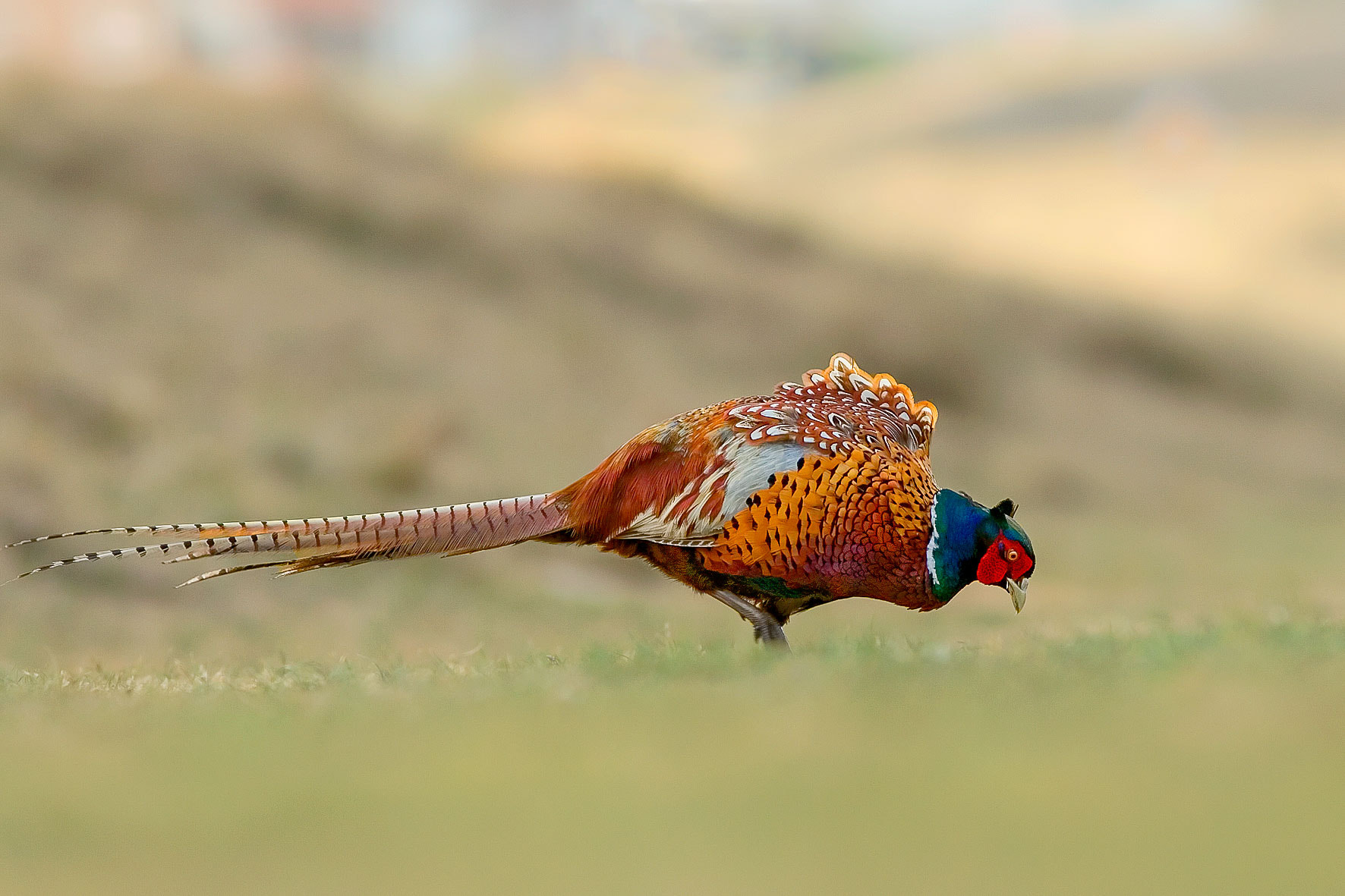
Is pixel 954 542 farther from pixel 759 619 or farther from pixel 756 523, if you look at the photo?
pixel 759 619

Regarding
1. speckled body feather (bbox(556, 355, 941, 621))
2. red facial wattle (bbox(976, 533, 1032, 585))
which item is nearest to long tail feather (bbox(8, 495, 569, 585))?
speckled body feather (bbox(556, 355, 941, 621))

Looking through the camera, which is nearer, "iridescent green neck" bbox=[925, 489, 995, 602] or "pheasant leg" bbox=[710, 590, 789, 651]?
"iridescent green neck" bbox=[925, 489, 995, 602]

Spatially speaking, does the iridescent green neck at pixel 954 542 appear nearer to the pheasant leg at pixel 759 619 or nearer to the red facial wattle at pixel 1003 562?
the red facial wattle at pixel 1003 562

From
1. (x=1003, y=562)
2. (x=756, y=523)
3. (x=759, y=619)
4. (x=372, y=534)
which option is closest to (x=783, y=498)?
(x=756, y=523)

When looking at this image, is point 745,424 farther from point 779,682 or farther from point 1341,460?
point 1341,460


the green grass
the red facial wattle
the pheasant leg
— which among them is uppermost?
the red facial wattle

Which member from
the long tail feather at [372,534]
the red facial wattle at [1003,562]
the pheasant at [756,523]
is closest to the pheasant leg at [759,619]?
the pheasant at [756,523]

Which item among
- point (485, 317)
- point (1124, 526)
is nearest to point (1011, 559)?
point (1124, 526)

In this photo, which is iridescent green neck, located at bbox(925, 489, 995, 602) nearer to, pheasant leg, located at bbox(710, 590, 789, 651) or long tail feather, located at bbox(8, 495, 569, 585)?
pheasant leg, located at bbox(710, 590, 789, 651)
